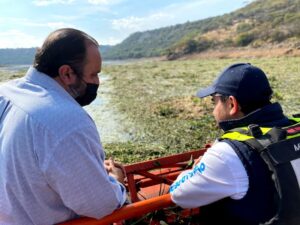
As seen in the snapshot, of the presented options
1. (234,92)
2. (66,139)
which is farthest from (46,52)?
(234,92)

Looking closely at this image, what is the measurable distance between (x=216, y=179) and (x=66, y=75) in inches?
37.9

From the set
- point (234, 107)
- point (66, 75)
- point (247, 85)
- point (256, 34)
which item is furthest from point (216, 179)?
point (256, 34)

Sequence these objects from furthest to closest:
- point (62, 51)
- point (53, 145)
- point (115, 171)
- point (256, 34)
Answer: point (256, 34)
point (115, 171)
point (62, 51)
point (53, 145)

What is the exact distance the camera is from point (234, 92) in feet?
8.18

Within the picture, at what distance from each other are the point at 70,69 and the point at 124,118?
9.48 meters

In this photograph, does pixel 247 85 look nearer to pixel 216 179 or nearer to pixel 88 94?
pixel 216 179

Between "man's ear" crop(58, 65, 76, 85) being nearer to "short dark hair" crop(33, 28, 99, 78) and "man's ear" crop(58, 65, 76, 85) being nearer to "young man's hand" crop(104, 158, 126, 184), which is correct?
"short dark hair" crop(33, 28, 99, 78)

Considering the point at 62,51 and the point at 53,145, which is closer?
the point at 53,145

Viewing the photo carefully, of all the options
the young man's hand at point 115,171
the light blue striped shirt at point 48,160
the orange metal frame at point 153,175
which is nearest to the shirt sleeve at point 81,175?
the light blue striped shirt at point 48,160

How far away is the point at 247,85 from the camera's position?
246 cm

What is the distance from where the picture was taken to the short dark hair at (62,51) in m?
2.31

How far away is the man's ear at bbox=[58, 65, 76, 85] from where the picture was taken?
2348 millimetres

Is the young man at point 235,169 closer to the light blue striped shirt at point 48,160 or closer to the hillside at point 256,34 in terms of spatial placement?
the light blue striped shirt at point 48,160

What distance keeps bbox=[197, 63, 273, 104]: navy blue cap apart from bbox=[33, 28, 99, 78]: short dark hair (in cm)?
81
